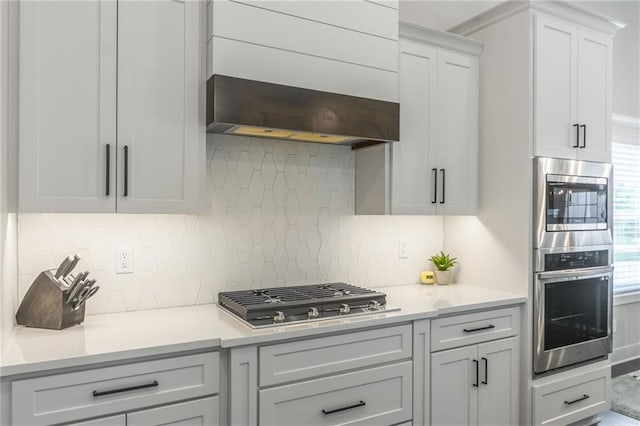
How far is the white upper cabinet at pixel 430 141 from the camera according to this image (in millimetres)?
2637

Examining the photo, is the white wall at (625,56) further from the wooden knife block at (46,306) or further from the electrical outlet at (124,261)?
the wooden knife block at (46,306)

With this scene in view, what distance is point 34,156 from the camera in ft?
5.71

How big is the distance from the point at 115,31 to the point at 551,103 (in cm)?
238

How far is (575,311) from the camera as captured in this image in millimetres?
2838

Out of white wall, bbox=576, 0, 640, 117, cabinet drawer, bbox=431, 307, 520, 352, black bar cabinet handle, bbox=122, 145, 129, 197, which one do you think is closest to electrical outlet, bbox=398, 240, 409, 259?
cabinet drawer, bbox=431, 307, 520, 352

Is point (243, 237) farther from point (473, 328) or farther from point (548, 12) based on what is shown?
point (548, 12)

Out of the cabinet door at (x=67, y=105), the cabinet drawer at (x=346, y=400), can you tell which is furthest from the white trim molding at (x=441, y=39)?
the cabinet drawer at (x=346, y=400)

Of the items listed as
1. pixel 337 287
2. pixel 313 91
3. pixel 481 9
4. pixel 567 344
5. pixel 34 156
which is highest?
pixel 481 9

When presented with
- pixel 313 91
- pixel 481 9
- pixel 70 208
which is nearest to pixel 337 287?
pixel 313 91

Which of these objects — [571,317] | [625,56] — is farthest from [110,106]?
[625,56]

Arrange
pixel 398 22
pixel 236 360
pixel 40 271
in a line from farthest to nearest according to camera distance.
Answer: pixel 398 22 < pixel 40 271 < pixel 236 360

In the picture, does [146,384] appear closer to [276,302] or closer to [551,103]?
[276,302]

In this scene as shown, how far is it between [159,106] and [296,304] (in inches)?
40.8

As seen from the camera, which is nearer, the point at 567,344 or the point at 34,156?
the point at 34,156
